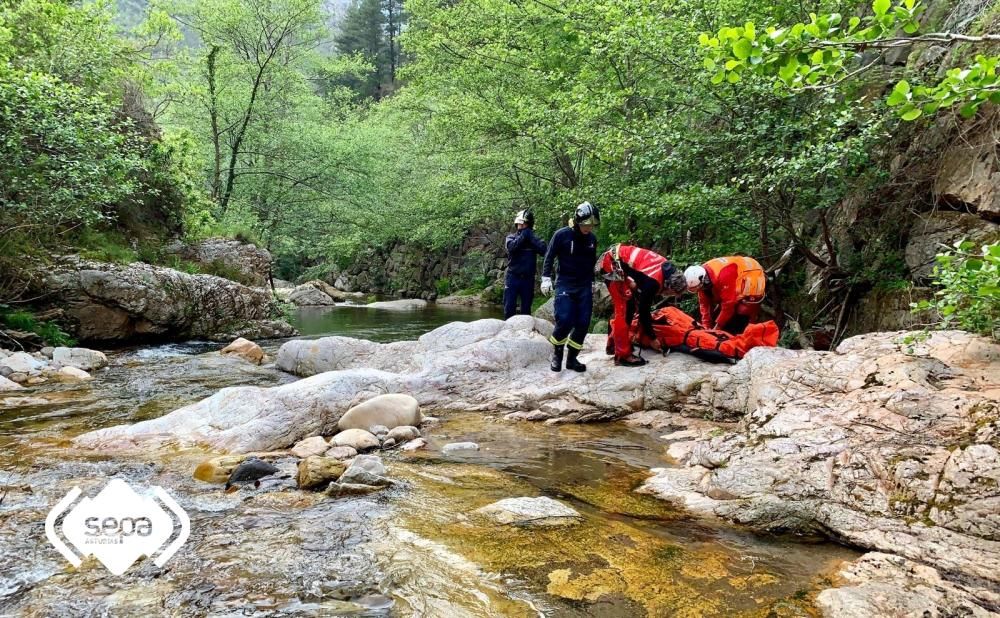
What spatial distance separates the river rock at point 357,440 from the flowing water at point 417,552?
0.54m

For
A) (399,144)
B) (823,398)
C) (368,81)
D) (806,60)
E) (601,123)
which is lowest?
(823,398)

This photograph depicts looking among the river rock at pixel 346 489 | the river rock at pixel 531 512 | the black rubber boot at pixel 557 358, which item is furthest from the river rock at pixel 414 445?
the black rubber boot at pixel 557 358

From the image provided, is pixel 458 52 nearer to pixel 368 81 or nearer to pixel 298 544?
pixel 298 544

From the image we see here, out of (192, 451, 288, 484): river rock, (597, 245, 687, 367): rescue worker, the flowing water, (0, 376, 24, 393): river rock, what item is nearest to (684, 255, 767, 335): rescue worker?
(597, 245, 687, 367): rescue worker

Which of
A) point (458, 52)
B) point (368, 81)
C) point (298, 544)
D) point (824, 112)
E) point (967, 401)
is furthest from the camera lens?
point (368, 81)

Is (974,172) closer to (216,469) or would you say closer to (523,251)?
(523,251)

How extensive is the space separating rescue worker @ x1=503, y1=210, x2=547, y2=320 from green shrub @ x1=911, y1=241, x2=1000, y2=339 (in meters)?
5.63

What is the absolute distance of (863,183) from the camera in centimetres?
827

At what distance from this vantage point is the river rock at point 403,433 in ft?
19.1

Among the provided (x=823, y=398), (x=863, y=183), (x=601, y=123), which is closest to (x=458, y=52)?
(x=601, y=123)

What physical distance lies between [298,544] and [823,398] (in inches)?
164

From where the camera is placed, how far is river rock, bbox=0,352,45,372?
855cm

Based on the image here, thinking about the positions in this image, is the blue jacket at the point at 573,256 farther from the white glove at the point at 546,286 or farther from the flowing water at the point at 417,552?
the flowing water at the point at 417,552

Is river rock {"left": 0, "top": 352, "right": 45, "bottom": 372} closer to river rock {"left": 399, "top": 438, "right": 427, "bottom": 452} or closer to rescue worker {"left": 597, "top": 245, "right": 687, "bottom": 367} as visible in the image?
river rock {"left": 399, "top": 438, "right": 427, "bottom": 452}
